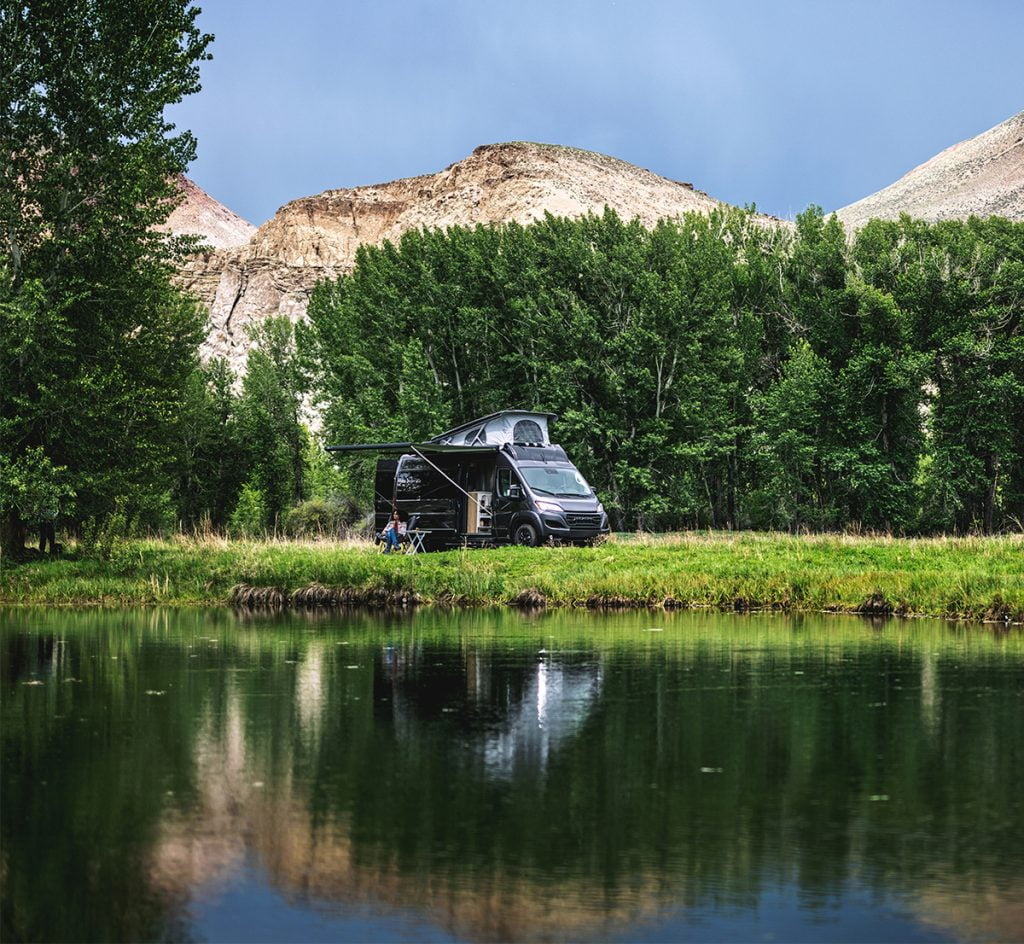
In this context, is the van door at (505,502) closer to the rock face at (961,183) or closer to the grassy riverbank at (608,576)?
the grassy riverbank at (608,576)

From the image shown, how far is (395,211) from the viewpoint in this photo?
156375mm

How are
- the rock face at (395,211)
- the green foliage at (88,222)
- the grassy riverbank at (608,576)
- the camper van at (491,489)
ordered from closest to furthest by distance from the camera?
the grassy riverbank at (608,576) → the green foliage at (88,222) → the camper van at (491,489) → the rock face at (395,211)

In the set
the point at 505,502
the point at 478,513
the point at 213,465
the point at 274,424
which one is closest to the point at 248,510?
the point at 213,465

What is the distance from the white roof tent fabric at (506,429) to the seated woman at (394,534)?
12.4ft

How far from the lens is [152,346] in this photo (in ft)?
111

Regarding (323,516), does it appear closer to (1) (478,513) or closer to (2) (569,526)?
(1) (478,513)

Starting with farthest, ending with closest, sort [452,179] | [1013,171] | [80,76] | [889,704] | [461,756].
→ [1013,171]
[452,179]
[80,76]
[889,704]
[461,756]

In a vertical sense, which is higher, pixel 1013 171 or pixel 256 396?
pixel 1013 171

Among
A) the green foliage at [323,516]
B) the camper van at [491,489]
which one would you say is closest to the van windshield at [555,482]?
the camper van at [491,489]

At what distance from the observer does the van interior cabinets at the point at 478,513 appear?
36094mm

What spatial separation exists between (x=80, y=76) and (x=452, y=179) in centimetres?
11228

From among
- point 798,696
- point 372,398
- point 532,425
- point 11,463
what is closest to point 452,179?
point 372,398

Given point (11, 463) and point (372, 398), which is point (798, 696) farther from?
point (372, 398)

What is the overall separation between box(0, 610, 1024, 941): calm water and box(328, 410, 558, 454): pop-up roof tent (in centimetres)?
2024
